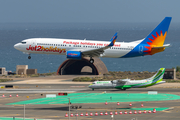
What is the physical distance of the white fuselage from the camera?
81.5m

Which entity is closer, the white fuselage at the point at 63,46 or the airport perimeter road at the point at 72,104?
the airport perimeter road at the point at 72,104

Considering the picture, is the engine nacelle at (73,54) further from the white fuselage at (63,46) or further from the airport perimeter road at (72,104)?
the airport perimeter road at (72,104)

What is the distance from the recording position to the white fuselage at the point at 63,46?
3209 inches

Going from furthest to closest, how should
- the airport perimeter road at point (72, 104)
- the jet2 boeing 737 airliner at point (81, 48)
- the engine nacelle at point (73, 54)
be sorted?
the jet2 boeing 737 airliner at point (81, 48)
the engine nacelle at point (73, 54)
the airport perimeter road at point (72, 104)

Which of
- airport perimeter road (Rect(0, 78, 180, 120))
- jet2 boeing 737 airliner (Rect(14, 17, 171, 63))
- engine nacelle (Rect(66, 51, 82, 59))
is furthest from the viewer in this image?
jet2 boeing 737 airliner (Rect(14, 17, 171, 63))

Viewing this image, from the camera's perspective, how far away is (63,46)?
3219 inches

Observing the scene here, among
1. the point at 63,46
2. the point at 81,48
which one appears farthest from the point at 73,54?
the point at 63,46

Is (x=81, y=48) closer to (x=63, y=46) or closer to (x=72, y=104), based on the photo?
(x=63, y=46)

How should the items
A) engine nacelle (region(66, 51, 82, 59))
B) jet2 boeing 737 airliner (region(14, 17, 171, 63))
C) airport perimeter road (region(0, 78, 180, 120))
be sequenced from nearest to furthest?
1. airport perimeter road (region(0, 78, 180, 120))
2. engine nacelle (region(66, 51, 82, 59))
3. jet2 boeing 737 airliner (region(14, 17, 171, 63))

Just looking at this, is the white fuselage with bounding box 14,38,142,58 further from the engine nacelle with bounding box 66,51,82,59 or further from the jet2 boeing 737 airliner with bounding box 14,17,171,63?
the engine nacelle with bounding box 66,51,82,59

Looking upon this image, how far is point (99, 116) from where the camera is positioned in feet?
160

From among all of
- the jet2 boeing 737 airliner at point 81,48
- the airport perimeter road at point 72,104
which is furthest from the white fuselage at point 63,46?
the airport perimeter road at point 72,104

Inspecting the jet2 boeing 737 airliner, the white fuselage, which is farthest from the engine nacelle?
the white fuselage

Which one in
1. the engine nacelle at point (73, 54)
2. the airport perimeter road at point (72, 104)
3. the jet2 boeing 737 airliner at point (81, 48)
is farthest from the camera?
the jet2 boeing 737 airliner at point (81, 48)
